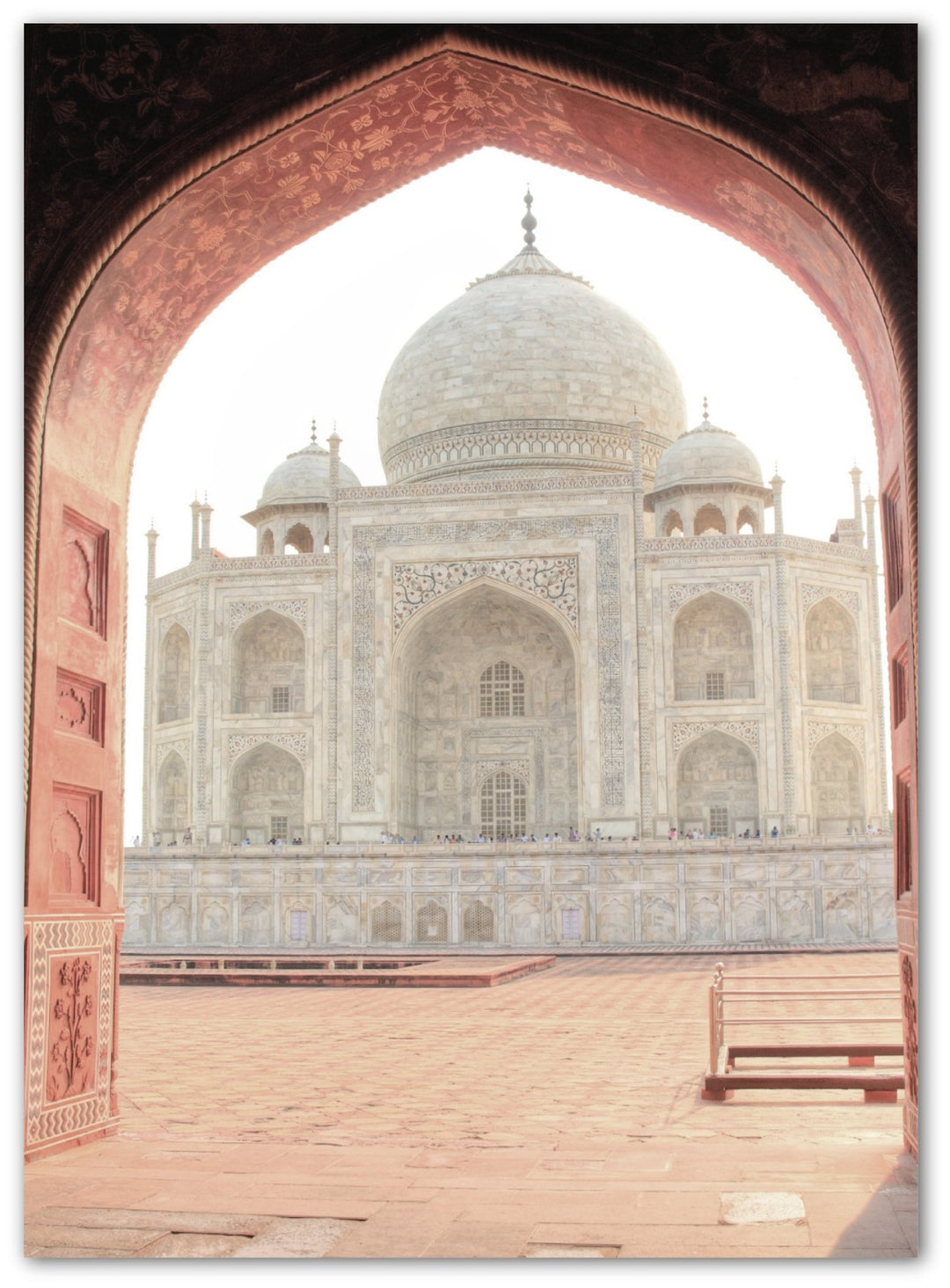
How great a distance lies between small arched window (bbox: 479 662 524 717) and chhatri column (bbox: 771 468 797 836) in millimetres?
4772

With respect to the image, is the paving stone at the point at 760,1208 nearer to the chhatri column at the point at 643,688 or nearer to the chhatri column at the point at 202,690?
the chhatri column at the point at 643,688

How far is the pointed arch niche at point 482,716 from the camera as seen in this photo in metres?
26.2

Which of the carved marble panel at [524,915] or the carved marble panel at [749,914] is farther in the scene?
the carved marble panel at [524,915]

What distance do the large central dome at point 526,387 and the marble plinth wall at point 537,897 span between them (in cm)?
1105

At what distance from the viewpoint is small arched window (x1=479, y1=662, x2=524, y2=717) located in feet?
88.5

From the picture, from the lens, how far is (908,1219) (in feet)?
12.5

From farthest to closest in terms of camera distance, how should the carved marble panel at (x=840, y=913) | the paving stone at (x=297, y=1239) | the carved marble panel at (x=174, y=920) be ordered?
1. the carved marble panel at (x=174, y=920)
2. the carved marble panel at (x=840, y=913)
3. the paving stone at (x=297, y=1239)

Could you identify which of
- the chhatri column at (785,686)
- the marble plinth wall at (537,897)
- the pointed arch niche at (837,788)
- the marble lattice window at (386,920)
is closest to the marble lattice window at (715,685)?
the chhatri column at (785,686)

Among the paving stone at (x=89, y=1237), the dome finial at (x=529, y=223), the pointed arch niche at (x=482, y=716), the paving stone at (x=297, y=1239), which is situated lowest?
the paving stone at (x=89, y=1237)

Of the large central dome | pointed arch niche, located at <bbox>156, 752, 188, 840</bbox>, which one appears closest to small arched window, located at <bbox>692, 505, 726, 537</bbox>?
the large central dome

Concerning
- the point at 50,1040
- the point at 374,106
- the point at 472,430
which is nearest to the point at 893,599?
the point at 374,106

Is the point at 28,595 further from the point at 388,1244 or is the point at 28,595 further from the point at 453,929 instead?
the point at 453,929

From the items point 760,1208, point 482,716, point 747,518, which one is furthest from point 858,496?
point 760,1208

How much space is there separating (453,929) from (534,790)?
21.9ft
